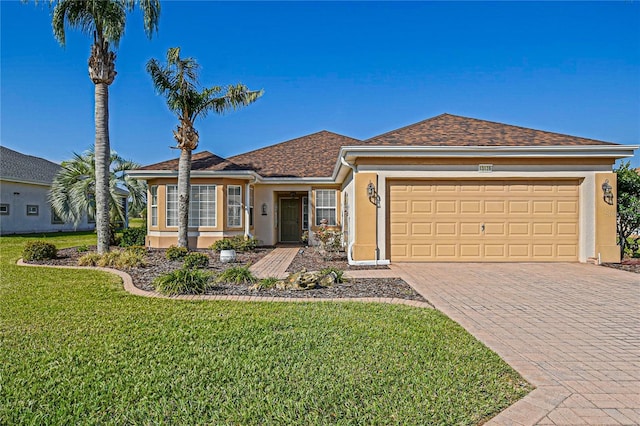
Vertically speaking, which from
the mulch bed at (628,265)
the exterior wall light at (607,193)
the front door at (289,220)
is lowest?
the mulch bed at (628,265)

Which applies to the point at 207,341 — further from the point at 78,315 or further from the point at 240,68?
the point at 240,68

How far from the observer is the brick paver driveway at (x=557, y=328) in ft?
10.0

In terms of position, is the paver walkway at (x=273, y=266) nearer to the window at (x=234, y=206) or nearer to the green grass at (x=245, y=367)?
the window at (x=234, y=206)

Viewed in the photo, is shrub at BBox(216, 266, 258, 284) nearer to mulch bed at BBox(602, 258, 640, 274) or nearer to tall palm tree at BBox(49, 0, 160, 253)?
tall palm tree at BBox(49, 0, 160, 253)

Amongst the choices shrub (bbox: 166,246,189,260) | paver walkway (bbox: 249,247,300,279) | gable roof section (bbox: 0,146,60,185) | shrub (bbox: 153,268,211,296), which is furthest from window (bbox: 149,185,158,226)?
gable roof section (bbox: 0,146,60,185)

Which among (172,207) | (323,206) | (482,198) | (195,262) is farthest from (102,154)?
(482,198)

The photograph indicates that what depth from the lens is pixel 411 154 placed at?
35.2ft

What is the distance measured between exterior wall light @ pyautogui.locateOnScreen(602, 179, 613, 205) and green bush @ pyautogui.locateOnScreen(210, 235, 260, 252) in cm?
1188

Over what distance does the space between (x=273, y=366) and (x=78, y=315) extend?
3606 mm

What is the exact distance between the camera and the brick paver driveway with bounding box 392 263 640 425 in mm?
3061

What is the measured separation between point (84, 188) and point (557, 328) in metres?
18.9

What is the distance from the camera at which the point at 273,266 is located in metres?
10.7

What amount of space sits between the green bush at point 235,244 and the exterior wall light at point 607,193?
11878mm

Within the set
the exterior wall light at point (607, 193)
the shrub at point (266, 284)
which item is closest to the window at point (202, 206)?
the shrub at point (266, 284)
